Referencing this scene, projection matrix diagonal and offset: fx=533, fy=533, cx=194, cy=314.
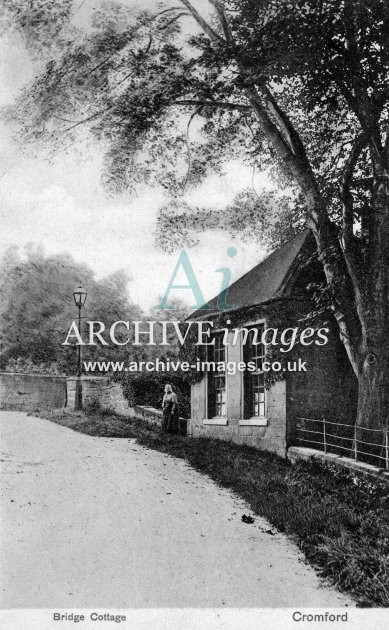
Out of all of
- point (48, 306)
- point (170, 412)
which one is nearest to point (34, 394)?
point (170, 412)

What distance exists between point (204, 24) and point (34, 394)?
9.31 meters

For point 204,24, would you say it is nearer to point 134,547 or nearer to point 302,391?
point 302,391

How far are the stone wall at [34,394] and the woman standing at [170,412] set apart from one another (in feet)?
7.92

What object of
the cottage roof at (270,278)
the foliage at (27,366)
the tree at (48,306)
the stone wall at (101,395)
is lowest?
the stone wall at (101,395)

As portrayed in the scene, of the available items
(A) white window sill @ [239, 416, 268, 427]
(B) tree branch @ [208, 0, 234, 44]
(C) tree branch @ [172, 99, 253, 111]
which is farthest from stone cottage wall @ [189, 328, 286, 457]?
(B) tree branch @ [208, 0, 234, 44]

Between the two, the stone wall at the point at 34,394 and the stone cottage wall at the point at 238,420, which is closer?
the stone cottage wall at the point at 238,420

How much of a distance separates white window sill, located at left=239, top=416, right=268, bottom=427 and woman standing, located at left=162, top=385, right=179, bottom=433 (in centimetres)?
209

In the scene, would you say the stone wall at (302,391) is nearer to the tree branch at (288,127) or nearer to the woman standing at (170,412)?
the woman standing at (170,412)

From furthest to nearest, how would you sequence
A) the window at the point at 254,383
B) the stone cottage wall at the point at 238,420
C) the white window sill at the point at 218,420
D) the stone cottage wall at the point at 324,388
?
the white window sill at the point at 218,420, the window at the point at 254,383, the stone cottage wall at the point at 238,420, the stone cottage wall at the point at 324,388

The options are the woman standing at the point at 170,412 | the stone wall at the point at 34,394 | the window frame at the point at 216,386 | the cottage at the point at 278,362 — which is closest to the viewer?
the cottage at the point at 278,362

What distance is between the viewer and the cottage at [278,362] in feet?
31.4

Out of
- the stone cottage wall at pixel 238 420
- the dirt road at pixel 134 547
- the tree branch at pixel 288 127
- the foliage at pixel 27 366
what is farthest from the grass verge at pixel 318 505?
the tree branch at pixel 288 127

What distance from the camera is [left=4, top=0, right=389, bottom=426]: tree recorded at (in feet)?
22.4
